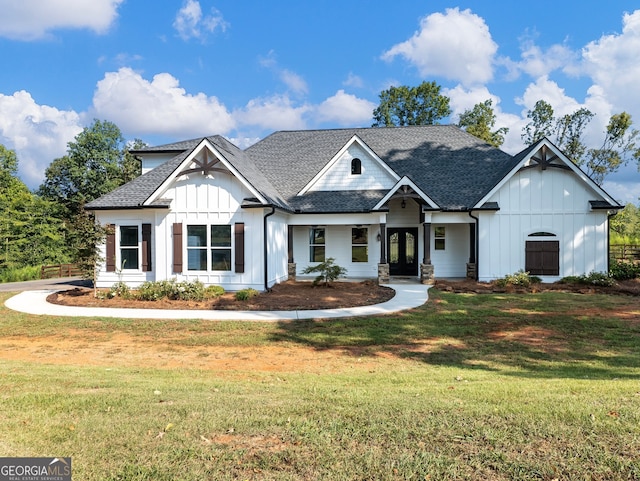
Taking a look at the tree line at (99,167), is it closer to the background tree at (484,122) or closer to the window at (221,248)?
the background tree at (484,122)

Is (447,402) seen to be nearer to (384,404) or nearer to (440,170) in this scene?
(384,404)

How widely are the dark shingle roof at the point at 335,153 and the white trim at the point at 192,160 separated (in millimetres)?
232

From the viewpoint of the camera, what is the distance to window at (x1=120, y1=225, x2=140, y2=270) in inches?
635

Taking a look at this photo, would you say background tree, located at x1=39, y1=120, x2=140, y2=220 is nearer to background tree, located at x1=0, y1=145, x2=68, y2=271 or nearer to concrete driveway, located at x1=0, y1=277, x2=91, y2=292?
background tree, located at x1=0, y1=145, x2=68, y2=271

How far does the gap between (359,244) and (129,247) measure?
33.0ft

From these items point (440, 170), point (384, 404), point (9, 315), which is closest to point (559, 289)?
point (440, 170)

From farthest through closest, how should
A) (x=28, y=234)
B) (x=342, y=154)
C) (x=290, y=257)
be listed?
(x=28, y=234) → (x=342, y=154) → (x=290, y=257)

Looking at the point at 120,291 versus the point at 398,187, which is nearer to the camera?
the point at 120,291

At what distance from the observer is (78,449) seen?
3.69m

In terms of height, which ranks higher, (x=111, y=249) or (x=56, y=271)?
(x=111, y=249)

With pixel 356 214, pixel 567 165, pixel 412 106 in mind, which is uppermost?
pixel 412 106

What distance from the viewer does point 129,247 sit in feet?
53.2

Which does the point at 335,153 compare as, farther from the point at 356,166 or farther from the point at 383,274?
the point at 383,274

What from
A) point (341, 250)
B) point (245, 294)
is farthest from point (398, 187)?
point (245, 294)
